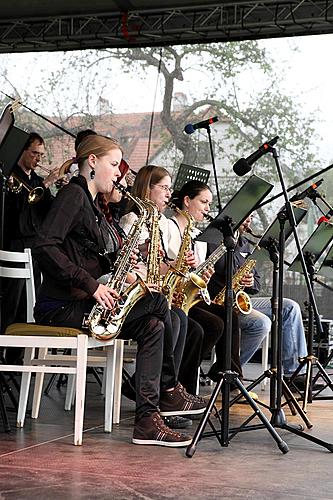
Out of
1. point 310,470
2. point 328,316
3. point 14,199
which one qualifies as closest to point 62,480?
point 310,470

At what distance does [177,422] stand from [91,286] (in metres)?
1.01

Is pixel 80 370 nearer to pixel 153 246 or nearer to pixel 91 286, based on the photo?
pixel 91 286

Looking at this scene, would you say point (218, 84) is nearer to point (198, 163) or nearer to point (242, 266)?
point (198, 163)

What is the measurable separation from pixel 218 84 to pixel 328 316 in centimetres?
259

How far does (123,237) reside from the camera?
427 centimetres

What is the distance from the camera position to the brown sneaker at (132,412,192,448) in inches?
144

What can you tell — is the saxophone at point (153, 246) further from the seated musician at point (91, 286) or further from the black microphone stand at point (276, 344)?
the black microphone stand at point (276, 344)

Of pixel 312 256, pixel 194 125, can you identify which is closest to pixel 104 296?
pixel 312 256

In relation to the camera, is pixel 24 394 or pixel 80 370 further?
pixel 24 394

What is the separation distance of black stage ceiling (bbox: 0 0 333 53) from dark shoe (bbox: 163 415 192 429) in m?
3.86

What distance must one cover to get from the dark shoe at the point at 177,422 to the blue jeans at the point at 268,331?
1509 millimetres

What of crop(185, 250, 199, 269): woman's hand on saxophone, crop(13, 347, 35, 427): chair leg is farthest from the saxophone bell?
crop(13, 347, 35, 427): chair leg

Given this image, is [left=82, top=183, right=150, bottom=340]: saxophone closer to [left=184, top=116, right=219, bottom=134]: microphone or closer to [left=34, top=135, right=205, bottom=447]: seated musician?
[left=34, top=135, right=205, bottom=447]: seated musician

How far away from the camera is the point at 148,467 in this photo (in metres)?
3.25
